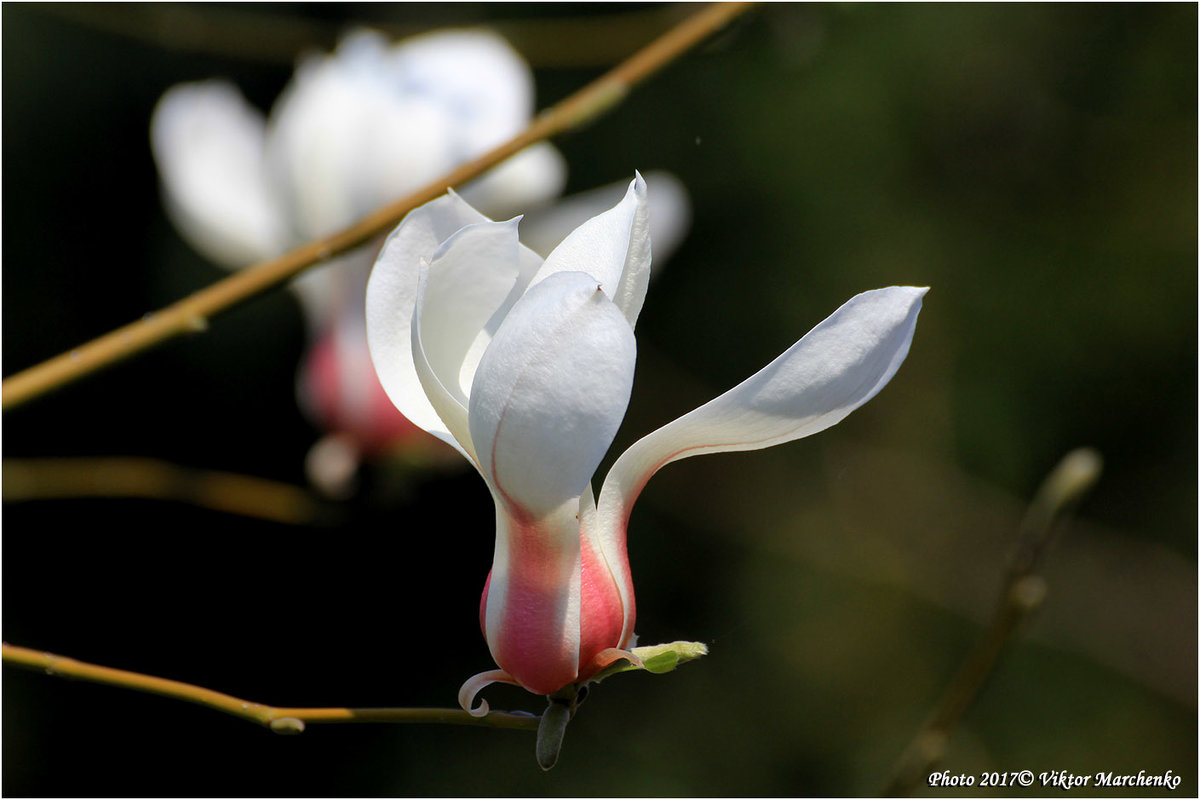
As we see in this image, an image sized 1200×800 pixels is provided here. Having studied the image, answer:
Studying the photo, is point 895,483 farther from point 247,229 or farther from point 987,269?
point 247,229

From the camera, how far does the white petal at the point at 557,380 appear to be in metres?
0.39

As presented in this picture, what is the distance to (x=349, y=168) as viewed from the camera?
107 centimetres

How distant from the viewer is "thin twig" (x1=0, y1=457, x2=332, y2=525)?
0.98 meters

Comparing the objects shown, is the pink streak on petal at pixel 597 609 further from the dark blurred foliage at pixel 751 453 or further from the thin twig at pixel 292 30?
the dark blurred foliage at pixel 751 453

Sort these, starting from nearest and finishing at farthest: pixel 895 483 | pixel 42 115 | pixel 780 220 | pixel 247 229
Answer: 1. pixel 247 229
2. pixel 42 115
3. pixel 895 483
4. pixel 780 220

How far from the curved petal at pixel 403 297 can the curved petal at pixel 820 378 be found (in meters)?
0.12

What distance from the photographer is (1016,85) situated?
2.69 metres

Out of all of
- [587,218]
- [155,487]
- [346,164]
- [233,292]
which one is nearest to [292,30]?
[155,487]

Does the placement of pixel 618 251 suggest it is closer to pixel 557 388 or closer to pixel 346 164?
pixel 557 388

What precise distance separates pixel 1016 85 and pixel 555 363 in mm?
2624

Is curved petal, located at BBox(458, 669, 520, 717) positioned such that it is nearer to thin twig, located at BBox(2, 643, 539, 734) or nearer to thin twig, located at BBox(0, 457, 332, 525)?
thin twig, located at BBox(2, 643, 539, 734)

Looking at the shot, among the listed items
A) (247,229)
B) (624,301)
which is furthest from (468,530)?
(624,301)

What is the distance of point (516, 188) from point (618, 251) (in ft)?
2.17

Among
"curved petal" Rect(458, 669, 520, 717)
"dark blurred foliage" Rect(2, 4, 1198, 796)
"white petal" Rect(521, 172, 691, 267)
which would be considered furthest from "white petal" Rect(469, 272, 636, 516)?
"dark blurred foliage" Rect(2, 4, 1198, 796)
